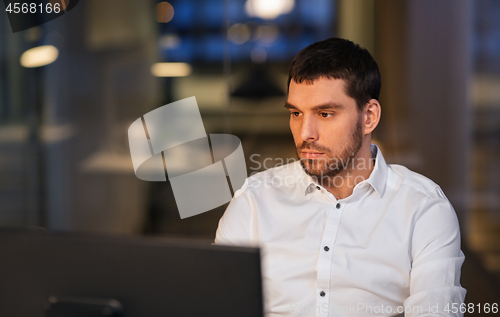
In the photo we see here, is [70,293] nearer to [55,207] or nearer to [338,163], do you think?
[338,163]

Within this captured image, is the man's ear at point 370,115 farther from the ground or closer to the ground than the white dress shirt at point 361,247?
farther from the ground

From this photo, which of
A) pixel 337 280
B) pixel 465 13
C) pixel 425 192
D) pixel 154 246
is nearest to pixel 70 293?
pixel 154 246

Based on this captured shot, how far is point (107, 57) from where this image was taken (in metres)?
3.25

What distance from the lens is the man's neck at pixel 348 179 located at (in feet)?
4.91

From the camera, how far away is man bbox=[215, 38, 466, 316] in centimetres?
131

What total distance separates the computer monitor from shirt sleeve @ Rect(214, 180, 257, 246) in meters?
0.84

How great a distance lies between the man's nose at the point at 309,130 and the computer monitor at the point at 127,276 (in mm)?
851

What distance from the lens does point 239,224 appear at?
1495mm

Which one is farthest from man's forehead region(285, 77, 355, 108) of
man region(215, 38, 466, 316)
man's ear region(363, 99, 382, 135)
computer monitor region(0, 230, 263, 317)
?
computer monitor region(0, 230, 263, 317)

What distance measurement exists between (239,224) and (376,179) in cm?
48

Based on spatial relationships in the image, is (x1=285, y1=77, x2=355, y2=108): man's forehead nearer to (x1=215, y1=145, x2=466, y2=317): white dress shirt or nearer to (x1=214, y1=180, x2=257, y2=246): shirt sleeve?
(x1=215, y1=145, x2=466, y2=317): white dress shirt

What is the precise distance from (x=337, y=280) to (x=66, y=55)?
2726 millimetres

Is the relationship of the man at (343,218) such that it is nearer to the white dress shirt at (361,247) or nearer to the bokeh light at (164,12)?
the white dress shirt at (361,247)

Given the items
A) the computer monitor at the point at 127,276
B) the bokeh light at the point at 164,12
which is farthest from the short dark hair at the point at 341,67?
the bokeh light at the point at 164,12
